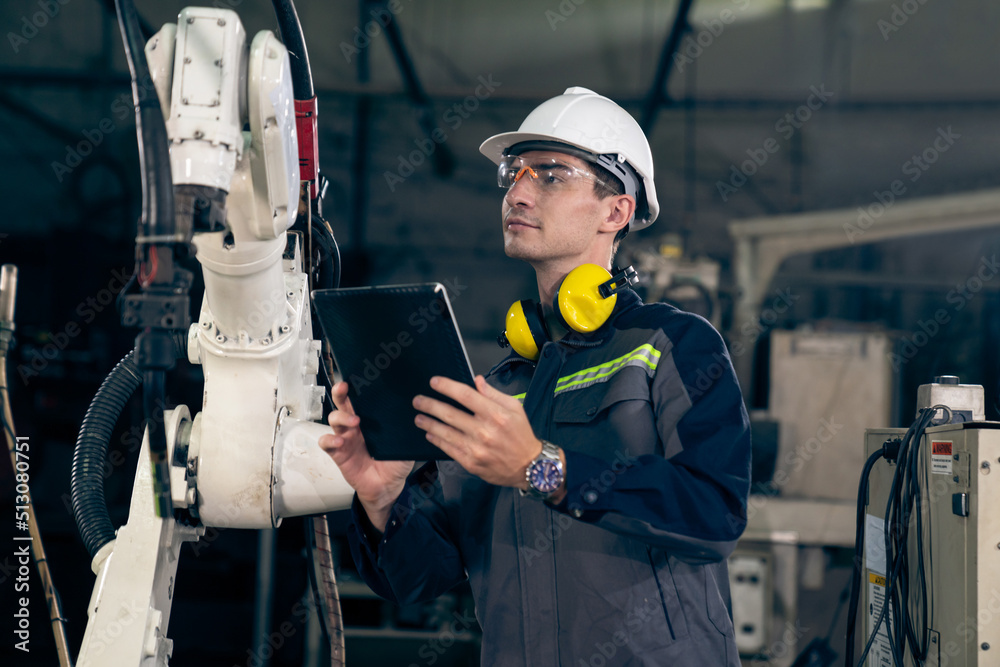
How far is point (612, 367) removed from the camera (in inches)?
55.1

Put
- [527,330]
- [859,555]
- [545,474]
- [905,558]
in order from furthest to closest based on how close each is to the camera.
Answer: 1. [859,555]
2. [905,558]
3. [527,330]
4. [545,474]

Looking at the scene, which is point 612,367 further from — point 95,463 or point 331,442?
point 95,463

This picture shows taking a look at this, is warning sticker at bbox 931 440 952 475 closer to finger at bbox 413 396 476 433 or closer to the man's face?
the man's face

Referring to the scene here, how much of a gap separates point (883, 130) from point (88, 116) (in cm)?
592

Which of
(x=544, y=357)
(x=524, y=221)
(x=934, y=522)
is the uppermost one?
(x=524, y=221)

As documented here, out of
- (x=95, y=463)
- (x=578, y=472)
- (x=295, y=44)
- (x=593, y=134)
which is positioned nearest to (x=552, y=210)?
(x=593, y=134)

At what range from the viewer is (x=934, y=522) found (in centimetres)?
183

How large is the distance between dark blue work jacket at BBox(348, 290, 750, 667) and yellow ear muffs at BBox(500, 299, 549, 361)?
46 mm

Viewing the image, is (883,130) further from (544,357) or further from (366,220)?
(544,357)

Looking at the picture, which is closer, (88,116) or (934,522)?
(934,522)

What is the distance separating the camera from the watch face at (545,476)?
3.43 feet

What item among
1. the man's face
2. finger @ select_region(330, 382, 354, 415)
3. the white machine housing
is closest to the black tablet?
finger @ select_region(330, 382, 354, 415)

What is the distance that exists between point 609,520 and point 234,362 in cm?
74

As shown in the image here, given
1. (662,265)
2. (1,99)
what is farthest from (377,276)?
(1,99)
